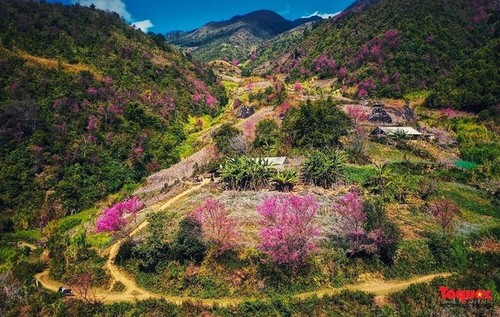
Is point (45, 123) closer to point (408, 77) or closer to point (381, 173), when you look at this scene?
point (381, 173)

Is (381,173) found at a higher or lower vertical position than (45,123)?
lower

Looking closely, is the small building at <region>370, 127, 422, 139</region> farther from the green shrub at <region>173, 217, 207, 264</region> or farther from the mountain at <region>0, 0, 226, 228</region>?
the green shrub at <region>173, 217, 207, 264</region>

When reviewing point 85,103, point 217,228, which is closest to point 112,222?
point 217,228

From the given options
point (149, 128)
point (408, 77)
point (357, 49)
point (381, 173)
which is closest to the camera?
point (381, 173)

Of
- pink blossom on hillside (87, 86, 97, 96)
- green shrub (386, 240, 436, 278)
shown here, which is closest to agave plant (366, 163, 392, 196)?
green shrub (386, 240, 436, 278)

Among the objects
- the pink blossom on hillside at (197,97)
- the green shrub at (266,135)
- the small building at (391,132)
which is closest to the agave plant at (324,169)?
the green shrub at (266,135)

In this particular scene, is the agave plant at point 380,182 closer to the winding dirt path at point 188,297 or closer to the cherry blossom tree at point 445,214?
the cherry blossom tree at point 445,214

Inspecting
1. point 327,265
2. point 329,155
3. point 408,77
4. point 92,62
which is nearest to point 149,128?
point 92,62

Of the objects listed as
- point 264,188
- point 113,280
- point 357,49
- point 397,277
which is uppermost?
point 357,49
